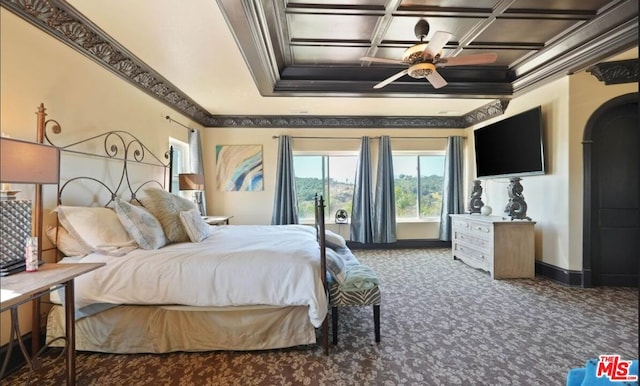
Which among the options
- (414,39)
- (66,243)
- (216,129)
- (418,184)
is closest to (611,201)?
(418,184)

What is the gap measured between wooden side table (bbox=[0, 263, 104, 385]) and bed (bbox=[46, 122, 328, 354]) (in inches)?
14.2

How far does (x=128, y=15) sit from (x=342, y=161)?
4.24 meters

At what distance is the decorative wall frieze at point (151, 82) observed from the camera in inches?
84.0

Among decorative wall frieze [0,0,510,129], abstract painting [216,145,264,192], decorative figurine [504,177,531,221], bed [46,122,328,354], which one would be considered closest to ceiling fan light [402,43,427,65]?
bed [46,122,328,354]

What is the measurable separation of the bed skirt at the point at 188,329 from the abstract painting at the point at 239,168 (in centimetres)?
363

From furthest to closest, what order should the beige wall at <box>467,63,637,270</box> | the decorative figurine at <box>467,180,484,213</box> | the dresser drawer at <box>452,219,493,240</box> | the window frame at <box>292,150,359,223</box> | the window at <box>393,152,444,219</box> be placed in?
1. the window at <box>393,152,444,219</box>
2. the window frame at <box>292,150,359,223</box>
3. the decorative figurine at <box>467,180,484,213</box>
4. the dresser drawer at <box>452,219,493,240</box>
5. the beige wall at <box>467,63,637,270</box>

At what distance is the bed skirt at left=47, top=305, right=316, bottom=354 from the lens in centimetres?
219

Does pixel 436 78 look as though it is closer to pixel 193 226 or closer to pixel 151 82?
pixel 193 226

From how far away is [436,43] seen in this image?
8.56ft

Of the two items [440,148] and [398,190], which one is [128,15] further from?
[440,148]

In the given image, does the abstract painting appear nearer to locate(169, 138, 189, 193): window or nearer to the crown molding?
the crown molding

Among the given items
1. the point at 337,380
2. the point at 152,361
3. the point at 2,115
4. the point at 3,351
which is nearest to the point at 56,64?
the point at 2,115

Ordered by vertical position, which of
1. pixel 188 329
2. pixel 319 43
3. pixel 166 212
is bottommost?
pixel 188 329

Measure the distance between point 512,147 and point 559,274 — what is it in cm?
185
